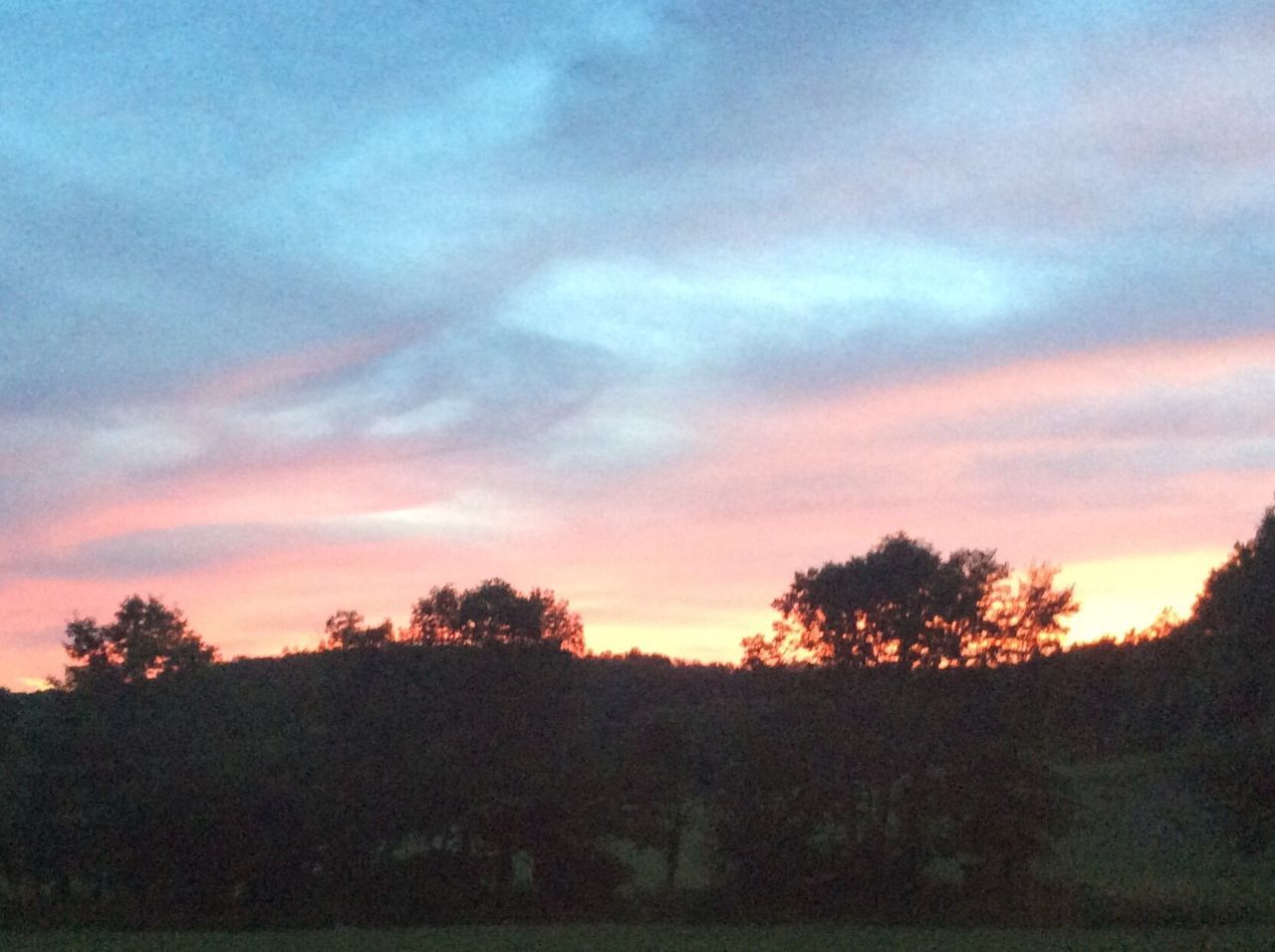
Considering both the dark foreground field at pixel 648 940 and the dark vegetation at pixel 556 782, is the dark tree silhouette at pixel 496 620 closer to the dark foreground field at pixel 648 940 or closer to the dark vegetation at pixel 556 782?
the dark vegetation at pixel 556 782

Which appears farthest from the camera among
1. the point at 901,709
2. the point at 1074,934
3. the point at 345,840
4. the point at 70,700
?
the point at 70,700

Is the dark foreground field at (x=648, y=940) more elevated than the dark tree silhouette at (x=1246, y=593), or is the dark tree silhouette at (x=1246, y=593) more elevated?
the dark tree silhouette at (x=1246, y=593)

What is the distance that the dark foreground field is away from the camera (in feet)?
77.3

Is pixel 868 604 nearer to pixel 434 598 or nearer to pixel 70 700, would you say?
pixel 434 598

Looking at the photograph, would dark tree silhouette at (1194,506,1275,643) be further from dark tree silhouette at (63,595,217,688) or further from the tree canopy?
dark tree silhouette at (63,595,217,688)

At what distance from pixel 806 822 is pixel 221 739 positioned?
13.8 m

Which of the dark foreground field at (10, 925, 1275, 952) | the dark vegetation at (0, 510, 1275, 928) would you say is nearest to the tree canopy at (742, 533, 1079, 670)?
the dark vegetation at (0, 510, 1275, 928)

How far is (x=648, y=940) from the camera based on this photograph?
969 inches

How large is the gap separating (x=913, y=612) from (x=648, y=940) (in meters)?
15.1

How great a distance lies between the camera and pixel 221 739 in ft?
108

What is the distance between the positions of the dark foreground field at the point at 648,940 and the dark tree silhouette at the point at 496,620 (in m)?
8.44

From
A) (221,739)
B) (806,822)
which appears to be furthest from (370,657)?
(806,822)

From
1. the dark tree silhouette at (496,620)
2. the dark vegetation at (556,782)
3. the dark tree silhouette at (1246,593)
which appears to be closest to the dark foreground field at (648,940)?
the dark vegetation at (556,782)

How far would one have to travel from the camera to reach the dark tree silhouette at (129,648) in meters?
36.4
